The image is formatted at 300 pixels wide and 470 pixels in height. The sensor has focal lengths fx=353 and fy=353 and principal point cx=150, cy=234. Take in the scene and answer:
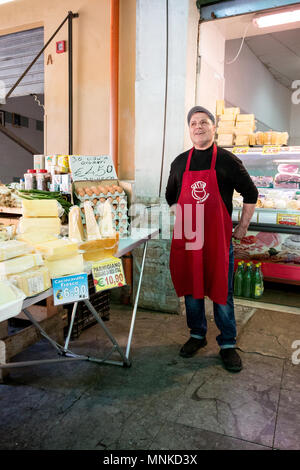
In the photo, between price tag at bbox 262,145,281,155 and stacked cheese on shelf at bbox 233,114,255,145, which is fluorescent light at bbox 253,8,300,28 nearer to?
stacked cheese on shelf at bbox 233,114,255,145

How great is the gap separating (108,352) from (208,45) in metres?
3.90

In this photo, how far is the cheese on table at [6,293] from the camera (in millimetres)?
1605

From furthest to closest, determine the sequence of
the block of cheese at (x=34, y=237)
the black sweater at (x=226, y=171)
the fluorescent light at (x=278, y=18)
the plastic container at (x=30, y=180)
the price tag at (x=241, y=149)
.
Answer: the price tag at (x=241, y=149)
the fluorescent light at (x=278, y=18)
the plastic container at (x=30, y=180)
the black sweater at (x=226, y=171)
the block of cheese at (x=34, y=237)

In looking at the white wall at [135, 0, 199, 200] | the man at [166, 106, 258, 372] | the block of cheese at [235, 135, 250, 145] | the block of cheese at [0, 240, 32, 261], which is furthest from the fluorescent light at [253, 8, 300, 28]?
the block of cheese at [0, 240, 32, 261]

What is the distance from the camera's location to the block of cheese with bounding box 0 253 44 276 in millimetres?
1775

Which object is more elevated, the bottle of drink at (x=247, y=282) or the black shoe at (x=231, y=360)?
the bottle of drink at (x=247, y=282)

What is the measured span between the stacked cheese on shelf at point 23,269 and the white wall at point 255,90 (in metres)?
6.66

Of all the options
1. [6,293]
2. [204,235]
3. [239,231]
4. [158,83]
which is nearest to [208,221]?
[204,235]

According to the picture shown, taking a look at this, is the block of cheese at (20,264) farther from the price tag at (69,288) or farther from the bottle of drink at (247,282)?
the bottle of drink at (247,282)

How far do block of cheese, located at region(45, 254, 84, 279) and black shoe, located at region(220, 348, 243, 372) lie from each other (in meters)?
1.68

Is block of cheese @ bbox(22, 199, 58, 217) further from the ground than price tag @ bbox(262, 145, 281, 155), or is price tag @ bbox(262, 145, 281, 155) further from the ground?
price tag @ bbox(262, 145, 281, 155)

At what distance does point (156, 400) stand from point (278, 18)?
4515mm

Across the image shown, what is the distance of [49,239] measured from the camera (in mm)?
2232

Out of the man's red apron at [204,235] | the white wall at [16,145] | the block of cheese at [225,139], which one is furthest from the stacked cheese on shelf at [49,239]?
the white wall at [16,145]
